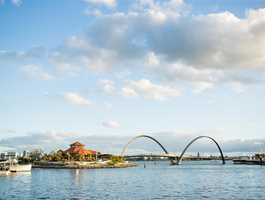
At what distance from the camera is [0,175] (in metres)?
146

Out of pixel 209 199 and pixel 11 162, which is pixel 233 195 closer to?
pixel 209 199

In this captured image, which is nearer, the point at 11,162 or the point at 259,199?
the point at 259,199

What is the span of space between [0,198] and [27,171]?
10102cm

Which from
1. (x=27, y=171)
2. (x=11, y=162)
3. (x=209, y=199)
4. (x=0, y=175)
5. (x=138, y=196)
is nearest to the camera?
(x=209, y=199)

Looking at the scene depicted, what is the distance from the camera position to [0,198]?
69.2 m

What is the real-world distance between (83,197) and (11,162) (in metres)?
119

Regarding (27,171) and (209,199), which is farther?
(27,171)

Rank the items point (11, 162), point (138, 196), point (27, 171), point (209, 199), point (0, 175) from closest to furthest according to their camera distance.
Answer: point (209, 199), point (138, 196), point (0, 175), point (27, 171), point (11, 162)

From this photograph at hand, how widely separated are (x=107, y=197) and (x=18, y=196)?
15.2 metres

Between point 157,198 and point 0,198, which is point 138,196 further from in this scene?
point 0,198

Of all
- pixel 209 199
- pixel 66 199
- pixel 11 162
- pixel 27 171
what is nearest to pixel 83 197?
pixel 66 199

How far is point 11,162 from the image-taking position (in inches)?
7121

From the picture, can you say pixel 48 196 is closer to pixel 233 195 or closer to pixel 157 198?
pixel 157 198

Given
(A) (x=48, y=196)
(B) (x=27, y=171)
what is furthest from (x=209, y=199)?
(B) (x=27, y=171)
